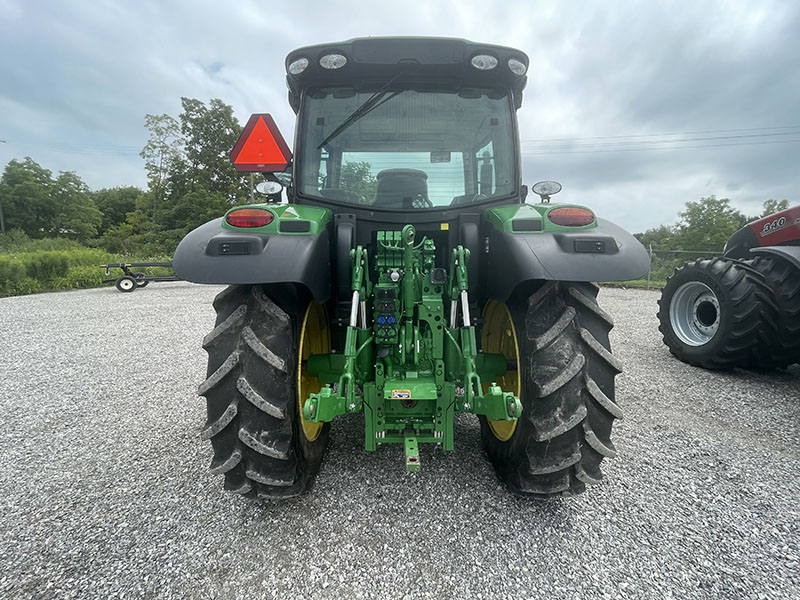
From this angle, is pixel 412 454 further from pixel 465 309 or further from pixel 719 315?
pixel 719 315

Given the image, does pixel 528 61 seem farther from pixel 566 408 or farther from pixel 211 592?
pixel 211 592

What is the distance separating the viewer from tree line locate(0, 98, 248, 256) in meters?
25.3

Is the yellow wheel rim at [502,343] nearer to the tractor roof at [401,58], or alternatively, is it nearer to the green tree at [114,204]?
the tractor roof at [401,58]

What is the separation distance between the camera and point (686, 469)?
2277mm

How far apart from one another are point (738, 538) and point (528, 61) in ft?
8.42

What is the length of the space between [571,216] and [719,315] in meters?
3.18

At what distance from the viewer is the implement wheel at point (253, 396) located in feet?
5.40

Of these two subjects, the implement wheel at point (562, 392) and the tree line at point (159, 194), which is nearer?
the implement wheel at point (562, 392)

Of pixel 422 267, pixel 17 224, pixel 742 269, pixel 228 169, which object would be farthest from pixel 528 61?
pixel 17 224

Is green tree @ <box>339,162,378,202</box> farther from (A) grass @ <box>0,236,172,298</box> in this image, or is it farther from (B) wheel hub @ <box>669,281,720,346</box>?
(A) grass @ <box>0,236,172,298</box>

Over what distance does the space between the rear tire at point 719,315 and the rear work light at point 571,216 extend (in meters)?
2.96

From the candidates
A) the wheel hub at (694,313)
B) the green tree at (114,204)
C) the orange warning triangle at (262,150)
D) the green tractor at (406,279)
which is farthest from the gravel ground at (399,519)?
the green tree at (114,204)

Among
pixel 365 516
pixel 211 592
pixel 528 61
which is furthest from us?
pixel 528 61

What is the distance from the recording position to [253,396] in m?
1.63
